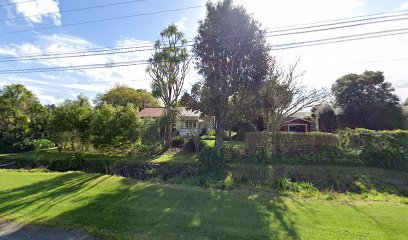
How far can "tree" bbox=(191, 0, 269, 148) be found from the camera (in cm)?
1436

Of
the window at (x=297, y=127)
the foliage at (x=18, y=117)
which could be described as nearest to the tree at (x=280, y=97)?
the window at (x=297, y=127)

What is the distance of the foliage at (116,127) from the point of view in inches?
588

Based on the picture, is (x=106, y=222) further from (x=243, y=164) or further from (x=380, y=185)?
(x=380, y=185)

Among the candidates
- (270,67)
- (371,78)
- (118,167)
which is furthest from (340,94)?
(118,167)

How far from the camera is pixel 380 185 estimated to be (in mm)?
9734

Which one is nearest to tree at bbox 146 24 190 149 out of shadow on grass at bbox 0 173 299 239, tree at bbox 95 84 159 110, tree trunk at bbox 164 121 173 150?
tree trunk at bbox 164 121 173 150

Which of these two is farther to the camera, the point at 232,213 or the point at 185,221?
the point at 232,213

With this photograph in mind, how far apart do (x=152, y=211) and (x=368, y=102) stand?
2672 centimetres

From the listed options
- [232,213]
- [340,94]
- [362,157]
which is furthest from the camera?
[340,94]

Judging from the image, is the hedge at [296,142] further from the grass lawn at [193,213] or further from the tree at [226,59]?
the grass lawn at [193,213]

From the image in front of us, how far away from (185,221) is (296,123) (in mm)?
25448

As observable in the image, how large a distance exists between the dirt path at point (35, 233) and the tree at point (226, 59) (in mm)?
11381

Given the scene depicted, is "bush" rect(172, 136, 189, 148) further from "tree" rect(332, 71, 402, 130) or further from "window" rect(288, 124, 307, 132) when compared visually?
"tree" rect(332, 71, 402, 130)

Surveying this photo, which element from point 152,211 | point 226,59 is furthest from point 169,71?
point 152,211
